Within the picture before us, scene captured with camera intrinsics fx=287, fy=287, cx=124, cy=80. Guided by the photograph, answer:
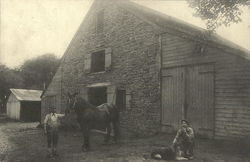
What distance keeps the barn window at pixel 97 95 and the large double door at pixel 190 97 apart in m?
5.95

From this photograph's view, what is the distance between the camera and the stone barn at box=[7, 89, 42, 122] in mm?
34531

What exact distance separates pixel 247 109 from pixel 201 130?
2043mm

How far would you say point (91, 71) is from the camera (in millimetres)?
18391

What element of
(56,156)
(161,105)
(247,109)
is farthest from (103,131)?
(247,109)

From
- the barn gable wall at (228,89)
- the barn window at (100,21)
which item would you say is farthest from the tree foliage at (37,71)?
the barn gable wall at (228,89)

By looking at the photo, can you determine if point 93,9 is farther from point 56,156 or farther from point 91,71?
point 56,156

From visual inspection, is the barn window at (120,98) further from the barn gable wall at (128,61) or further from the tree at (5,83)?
the tree at (5,83)

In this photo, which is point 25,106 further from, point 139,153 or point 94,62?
point 139,153

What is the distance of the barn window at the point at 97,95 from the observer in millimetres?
18125

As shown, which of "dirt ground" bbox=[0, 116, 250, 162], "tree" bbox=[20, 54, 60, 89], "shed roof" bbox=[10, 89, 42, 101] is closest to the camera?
"dirt ground" bbox=[0, 116, 250, 162]

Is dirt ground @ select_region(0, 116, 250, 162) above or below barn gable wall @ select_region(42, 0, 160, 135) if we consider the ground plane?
below

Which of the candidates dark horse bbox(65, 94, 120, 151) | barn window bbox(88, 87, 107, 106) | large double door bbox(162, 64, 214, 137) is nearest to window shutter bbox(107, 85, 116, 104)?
barn window bbox(88, 87, 107, 106)

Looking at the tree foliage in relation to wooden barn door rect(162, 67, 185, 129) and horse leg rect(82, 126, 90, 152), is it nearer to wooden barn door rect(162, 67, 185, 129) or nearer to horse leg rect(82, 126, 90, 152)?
wooden barn door rect(162, 67, 185, 129)

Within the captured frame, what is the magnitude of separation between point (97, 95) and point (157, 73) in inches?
249
